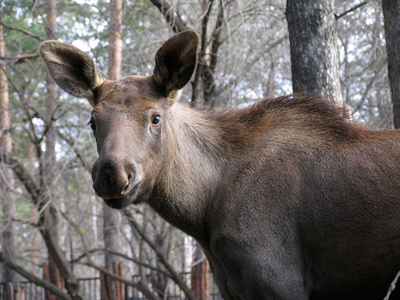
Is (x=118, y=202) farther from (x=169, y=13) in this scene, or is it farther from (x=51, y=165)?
(x=51, y=165)

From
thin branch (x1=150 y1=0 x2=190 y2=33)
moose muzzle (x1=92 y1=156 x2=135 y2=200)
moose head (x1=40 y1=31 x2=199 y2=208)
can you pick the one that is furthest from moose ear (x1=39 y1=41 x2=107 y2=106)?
thin branch (x1=150 y1=0 x2=190 y2=33)

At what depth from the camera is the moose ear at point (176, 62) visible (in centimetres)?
477

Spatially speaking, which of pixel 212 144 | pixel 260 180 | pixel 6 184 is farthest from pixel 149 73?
pixel 260 180

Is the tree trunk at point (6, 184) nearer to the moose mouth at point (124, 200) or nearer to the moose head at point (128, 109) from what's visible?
the moose head at point (128, 109)

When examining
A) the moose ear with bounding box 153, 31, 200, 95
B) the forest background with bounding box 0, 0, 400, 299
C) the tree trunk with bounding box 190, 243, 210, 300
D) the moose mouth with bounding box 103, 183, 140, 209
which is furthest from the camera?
the tree trunk with bounding box 190, 243, 210, 300

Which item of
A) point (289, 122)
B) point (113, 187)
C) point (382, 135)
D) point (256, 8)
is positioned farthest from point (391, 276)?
point (256, 8)

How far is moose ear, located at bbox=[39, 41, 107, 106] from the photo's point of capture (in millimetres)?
5090

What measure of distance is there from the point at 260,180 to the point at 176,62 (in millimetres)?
1602

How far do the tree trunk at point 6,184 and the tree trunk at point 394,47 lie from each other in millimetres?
7012

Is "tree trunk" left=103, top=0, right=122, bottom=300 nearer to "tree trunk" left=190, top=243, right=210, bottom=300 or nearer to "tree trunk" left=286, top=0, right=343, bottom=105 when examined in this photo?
"tree trunk" left=190, top=243, right=210, bottom=300

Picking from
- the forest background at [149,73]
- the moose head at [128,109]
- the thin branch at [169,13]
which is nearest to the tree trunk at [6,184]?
the forest background at [149,73]

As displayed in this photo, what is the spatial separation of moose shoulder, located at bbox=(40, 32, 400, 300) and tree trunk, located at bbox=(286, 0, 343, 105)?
0.96m

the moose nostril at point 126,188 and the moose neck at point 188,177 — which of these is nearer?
the moose nostril at point 126,188

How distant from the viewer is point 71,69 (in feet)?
17.3
